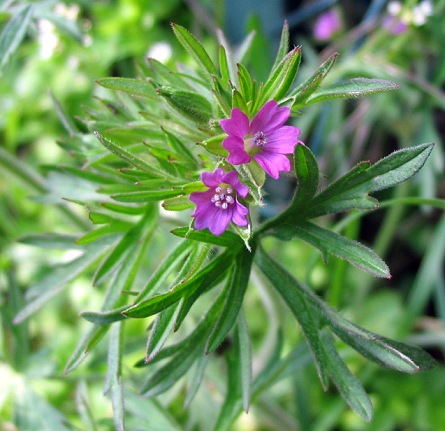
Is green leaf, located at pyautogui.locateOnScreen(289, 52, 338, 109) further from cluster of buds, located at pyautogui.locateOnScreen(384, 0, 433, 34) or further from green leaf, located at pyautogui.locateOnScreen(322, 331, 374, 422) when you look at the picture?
cluster of buds, located at pyautogui.locateOnScreen(384, 0, 433, 34)

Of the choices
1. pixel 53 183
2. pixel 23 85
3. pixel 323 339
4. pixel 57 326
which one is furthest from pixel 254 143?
pixel 23 85

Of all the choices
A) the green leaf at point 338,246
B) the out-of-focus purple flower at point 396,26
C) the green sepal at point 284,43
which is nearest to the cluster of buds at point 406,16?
the out-of-focus purple flower at point 396,26

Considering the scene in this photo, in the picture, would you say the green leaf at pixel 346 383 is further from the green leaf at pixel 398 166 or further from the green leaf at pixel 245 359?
the green leaf at pixel 398 166

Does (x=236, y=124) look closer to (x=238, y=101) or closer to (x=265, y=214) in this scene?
(x=238, y=101)

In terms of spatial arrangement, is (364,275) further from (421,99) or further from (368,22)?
(368,22)

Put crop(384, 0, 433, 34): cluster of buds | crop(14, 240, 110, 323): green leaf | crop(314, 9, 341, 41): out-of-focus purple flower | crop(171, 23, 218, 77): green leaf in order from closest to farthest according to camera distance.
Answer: crop(171, 23, 218, 77): green leaf
crop(14, 240, 110, 323): green leaf
crop(384, 0, 433, 34): cluster of buds
crop(314, 9, 341, 41): out-of-focus purple flower

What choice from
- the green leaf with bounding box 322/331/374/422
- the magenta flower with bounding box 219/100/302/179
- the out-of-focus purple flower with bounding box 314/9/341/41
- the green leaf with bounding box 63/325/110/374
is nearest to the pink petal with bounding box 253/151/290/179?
the magenta flower with bounding box 219/100/302/179

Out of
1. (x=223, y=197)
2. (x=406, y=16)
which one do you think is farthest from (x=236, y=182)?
(x=406, y=16)
